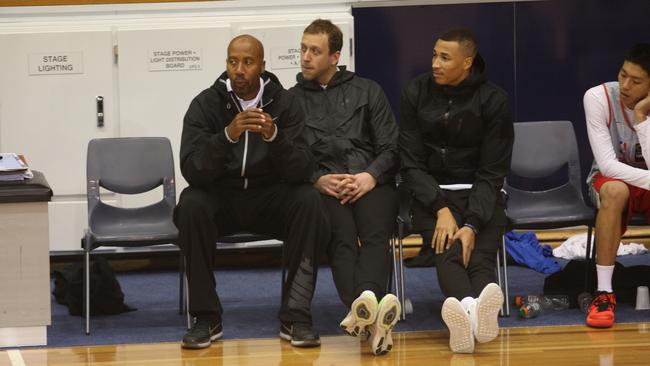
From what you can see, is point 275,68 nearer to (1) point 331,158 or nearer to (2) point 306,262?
(1) point 331,158

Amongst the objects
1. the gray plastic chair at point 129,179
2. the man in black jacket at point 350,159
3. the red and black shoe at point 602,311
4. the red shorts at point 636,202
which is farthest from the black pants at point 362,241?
the red shorts at point 636,202

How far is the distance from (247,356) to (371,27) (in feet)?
10.5

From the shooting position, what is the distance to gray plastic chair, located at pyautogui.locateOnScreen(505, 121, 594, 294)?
18.4ft

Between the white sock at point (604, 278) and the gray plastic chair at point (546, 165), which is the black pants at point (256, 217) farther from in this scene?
the white sock at point (604, 278)

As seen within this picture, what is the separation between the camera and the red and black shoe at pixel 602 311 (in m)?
4.96

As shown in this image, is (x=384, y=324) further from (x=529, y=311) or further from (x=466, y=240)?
(x=529, y=311)

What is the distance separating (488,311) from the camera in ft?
14.6

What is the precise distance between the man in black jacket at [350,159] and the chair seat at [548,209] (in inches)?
29.1

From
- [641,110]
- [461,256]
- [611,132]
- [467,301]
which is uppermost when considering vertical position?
[641,110]

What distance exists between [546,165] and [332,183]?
1453mm

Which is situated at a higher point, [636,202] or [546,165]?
[546,165]

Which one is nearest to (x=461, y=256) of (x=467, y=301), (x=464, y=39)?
(x=467, y=301)

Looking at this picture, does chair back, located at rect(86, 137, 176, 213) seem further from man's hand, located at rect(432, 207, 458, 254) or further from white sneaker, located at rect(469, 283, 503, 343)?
white sneaker, located at rect(469, 283, 503, 343)

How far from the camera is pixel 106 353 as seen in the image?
4680 millimetres
